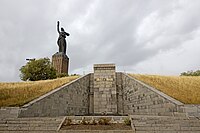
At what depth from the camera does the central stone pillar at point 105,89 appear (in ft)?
57.0

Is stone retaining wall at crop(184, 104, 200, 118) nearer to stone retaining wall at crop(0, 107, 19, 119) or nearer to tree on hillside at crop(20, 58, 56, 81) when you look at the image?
stone retaining wall at crop(0, 107, 19, 119)

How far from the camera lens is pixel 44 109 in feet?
40.4

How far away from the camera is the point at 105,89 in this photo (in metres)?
18.3

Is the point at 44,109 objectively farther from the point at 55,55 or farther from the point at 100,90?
the point at 55,55

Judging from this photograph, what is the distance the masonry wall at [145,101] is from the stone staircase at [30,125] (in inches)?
233

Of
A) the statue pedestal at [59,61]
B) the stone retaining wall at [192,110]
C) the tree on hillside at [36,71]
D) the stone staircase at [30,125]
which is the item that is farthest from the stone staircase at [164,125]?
the statue pedestal at [59,61]

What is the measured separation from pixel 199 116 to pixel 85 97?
10410 millimetres

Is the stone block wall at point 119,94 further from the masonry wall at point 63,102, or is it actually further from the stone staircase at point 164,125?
the stone staircase at point 164,125

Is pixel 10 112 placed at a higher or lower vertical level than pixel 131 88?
lower

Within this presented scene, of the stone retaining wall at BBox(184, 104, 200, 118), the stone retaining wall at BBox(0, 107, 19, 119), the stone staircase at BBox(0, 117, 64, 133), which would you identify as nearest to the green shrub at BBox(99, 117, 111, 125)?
the stone staircase at BBox(0, 117, 64, 133)

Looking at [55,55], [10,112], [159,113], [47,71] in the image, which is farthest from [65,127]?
[55,55]

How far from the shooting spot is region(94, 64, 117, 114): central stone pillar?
17375 millimetres

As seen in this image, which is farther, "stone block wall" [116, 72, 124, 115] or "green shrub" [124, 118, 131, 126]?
"stone block wall" [116, 72, 124, 115]

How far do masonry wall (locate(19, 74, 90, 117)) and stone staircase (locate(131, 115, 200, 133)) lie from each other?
577 centimetres
